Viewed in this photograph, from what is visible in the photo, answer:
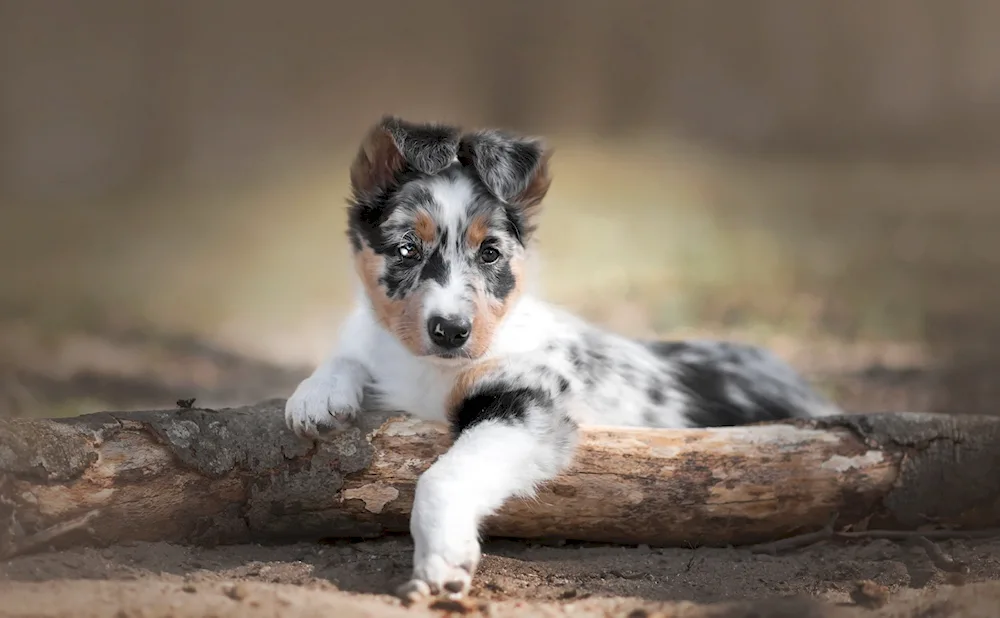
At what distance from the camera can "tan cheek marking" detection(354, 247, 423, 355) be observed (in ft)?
11.2

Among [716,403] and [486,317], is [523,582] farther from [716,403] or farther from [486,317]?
[716,403]

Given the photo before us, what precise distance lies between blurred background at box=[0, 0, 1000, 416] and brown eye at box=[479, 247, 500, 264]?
312cm

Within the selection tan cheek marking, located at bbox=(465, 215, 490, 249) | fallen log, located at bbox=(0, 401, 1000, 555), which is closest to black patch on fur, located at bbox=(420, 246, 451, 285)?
tan cheek marking, located at bbox=(465, 215, 490, 249)

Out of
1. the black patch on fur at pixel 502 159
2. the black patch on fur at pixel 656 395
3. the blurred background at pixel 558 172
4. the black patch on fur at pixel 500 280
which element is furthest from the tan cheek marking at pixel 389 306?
the blurred background at pixel 558 172

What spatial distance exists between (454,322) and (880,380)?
171 inches

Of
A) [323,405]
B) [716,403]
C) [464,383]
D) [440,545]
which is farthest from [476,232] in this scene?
[716,403]

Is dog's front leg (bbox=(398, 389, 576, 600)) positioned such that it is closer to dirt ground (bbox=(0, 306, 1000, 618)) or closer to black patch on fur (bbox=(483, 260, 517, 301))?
dirt ground (bbox=(0, 306, 1000, 618))

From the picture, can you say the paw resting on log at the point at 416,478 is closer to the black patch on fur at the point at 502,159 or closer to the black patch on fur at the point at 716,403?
the black patch on fur at the point at 716,403

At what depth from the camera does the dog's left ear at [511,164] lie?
3662 millimetres

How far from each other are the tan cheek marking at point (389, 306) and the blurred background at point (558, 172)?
280 cm

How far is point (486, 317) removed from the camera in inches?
136

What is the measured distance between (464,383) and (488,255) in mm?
475

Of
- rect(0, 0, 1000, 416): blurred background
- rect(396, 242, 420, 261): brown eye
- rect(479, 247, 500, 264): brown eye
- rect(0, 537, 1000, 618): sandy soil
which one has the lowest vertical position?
rect(0, 537, 1000, 618): sandy soil

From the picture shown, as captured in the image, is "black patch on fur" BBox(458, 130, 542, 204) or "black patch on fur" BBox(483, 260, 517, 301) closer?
"black patch on fur" BBox(483, 260, 517, 301)
